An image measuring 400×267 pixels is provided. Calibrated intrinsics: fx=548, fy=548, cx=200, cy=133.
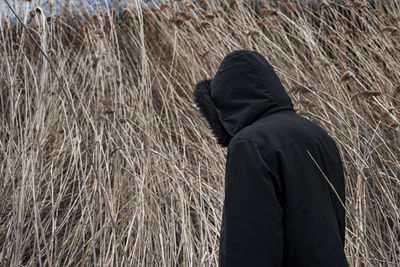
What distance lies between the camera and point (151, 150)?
87.6 inches

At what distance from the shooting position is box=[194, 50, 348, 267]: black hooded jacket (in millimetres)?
1237

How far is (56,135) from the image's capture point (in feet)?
9.52

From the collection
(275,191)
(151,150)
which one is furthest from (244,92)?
(151,150)

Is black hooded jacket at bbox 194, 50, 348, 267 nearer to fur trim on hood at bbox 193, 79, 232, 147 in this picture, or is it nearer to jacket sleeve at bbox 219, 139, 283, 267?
jacket sleeve at bbox 219, 139, 283, 267

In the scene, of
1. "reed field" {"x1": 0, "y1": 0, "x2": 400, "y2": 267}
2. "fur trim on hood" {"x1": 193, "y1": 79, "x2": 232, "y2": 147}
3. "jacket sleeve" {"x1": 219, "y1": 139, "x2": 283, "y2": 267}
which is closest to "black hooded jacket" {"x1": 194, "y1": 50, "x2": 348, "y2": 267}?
"jacket sleeve" {"x1": 219, "y1": 139, "x2": 283, "y2": 267}

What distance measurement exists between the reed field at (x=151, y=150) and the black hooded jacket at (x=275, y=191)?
1.81 ft

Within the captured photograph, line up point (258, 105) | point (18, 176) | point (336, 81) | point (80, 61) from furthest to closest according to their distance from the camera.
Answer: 1. point (80, 61)
2. point (336, 81)
3. point (18, 176)
4. point (258, 105)

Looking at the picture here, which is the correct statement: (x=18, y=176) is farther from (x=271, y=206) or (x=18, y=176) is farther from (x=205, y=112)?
(x=271, y=206)

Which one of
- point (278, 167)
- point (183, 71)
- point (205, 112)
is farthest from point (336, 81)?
point (278, 167)

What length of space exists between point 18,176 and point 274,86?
1516 mm

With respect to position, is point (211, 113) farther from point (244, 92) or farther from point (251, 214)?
point (251, 214)

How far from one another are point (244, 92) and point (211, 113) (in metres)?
0.16

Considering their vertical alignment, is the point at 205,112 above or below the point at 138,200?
above

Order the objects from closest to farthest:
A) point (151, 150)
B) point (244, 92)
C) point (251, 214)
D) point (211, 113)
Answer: point (251, 214)
point (244, 92)
point (211, 113)
point (151, 150)
